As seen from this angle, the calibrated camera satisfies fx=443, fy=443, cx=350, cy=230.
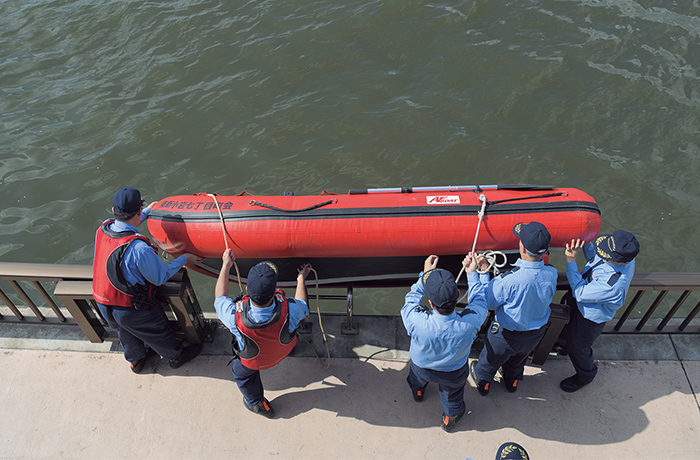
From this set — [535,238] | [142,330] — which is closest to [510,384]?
[535,238]

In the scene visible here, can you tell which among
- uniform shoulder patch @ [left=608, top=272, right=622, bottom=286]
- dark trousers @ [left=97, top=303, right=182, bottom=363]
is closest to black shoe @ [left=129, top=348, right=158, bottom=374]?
dark trousers @ [left=97, top=303, right=182, bottom=363]

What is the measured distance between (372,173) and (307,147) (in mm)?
1200

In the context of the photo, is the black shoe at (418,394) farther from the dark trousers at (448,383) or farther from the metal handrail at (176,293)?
the metal handrail at (176,293)

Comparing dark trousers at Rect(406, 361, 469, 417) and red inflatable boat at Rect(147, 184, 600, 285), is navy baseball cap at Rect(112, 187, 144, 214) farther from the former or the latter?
dark trousers at Rect(406, 361, 469, 417)

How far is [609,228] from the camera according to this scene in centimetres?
605

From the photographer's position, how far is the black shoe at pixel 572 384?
343cm

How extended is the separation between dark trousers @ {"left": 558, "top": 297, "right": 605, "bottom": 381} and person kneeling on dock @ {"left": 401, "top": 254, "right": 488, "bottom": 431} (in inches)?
33.1

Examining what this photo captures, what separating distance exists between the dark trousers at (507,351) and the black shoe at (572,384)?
0.39 meters

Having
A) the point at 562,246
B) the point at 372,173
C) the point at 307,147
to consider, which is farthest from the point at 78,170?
the point at 562,246

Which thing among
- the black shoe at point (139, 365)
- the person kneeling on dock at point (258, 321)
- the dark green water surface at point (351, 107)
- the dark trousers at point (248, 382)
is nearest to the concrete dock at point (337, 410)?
the black shoe at point (139, 365)

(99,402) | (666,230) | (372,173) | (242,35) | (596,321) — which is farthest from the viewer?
(242,35)

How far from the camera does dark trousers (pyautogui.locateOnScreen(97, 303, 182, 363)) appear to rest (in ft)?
10.7

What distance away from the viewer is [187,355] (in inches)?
149

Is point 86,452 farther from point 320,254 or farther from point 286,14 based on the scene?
point 286,14
